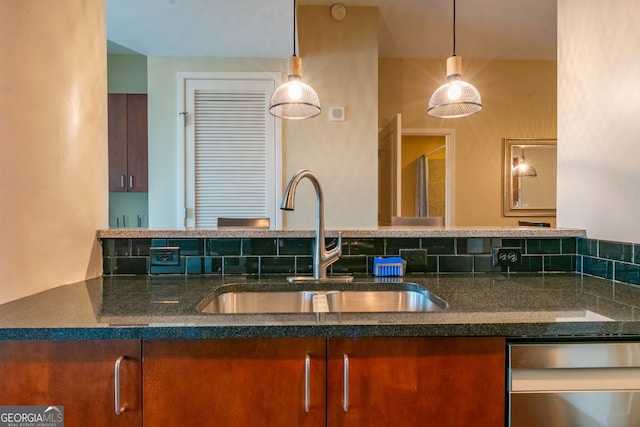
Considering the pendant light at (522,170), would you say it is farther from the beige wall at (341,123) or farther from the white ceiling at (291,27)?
the beige wall at (341,123)

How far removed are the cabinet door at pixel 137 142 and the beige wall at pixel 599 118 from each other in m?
3.27

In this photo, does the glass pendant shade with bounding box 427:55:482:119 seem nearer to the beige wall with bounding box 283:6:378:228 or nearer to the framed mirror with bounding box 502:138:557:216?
the beige wall with bounding box 283:6:378:228

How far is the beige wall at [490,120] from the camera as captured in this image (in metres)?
3.95

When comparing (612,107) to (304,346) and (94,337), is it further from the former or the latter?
(94,337)

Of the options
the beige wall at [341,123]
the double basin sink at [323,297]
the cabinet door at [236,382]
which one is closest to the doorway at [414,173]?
the beige wall at [341,123]

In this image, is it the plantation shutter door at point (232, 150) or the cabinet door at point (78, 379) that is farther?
the plantation shutter door at point (232, 150)

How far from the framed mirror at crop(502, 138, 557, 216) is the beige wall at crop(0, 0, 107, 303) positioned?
400cm

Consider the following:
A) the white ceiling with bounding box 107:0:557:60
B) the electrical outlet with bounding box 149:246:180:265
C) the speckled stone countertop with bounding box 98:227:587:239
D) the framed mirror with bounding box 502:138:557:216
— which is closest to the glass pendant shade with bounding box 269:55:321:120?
the white ceiling with bounding box 107:0:557:60

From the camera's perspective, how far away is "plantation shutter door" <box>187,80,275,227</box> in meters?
3.08

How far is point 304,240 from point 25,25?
1.07m

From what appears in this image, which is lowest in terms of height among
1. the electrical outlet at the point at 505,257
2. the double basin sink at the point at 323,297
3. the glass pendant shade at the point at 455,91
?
the double basin sink at the point at 323,297

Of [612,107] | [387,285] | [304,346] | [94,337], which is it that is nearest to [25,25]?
[94,337]

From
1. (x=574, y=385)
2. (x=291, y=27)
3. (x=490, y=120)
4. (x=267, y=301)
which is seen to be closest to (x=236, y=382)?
(x=267, y=301)

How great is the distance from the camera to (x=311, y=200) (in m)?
3.06
